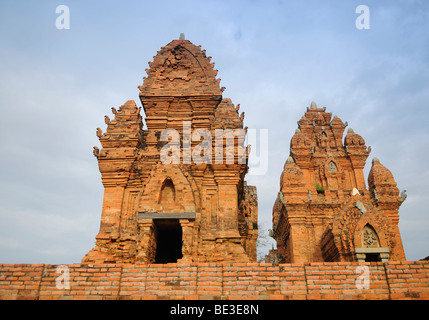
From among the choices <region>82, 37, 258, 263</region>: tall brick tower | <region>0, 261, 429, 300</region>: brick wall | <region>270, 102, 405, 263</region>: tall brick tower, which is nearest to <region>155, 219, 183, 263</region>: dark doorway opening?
<region>82, 37, 258, 263</region>: tall brick tower

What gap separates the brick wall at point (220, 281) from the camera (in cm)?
596

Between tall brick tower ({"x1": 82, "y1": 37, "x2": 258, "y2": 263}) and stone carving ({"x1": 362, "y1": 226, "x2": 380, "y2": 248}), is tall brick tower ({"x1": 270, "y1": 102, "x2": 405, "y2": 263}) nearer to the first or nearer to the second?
stone carving ({"x1": 362, "y1": 226, "x2": 380, "y2": 248})

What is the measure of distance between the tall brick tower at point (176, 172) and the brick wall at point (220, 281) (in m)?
2.41

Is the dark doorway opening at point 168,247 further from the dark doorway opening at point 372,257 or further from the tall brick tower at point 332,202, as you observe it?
the dark doorway opening at point 372,257

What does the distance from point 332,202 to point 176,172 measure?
445 inches

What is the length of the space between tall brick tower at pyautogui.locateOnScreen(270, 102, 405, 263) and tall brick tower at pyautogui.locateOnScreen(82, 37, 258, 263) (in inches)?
141

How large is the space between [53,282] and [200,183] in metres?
4.91

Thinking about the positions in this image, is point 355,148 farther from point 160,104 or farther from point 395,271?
point 395,271

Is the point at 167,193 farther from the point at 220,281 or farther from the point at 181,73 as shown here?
the point at 181,73

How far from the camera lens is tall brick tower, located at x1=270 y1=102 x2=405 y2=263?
12016 millimetres

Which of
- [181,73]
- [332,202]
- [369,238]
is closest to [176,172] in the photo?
[181,73]

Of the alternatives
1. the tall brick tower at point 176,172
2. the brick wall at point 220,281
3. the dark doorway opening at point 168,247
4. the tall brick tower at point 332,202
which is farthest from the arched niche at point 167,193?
the tall brick tower at point 332,202

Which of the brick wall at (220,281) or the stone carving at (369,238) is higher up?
the stone carving at (369,238)
